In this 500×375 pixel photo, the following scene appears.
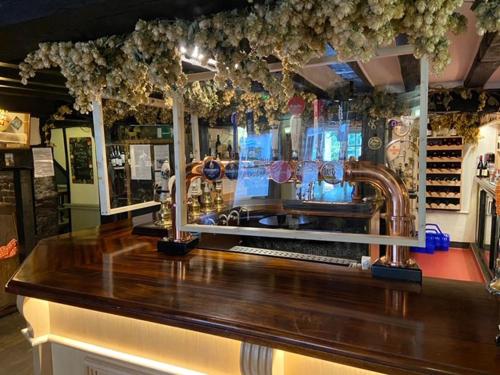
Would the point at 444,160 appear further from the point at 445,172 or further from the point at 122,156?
the point at 122,156

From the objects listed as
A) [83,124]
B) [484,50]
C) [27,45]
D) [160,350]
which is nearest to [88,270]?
[160,350]

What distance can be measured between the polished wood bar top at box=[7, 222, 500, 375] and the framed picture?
2.81 meters

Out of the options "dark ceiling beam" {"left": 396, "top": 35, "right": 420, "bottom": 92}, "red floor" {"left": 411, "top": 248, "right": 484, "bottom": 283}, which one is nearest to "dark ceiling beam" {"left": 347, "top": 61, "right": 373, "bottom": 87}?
"dark ceiling beam" {"left": 396, "top": 35, "right": 420, "bottom": 92}

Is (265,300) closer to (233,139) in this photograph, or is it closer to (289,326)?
(289,326)

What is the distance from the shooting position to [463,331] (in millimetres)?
1027

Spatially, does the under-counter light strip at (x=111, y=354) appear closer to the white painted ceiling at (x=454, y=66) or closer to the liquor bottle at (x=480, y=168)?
the white painted ceiling at (x=454, y=66)

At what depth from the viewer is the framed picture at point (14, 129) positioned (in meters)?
3.93

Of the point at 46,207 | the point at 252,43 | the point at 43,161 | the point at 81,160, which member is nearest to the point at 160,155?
the point at 252,43

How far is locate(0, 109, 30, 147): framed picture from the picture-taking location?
3932mm

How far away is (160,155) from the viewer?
2824 mm

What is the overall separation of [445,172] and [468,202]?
0.65 metres

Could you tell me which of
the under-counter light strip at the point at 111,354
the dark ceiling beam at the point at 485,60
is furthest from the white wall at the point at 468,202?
the under-counter light strip at the point at 111,354

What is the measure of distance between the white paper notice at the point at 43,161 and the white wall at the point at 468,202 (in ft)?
20.8

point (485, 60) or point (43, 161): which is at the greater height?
point (485, 60)
